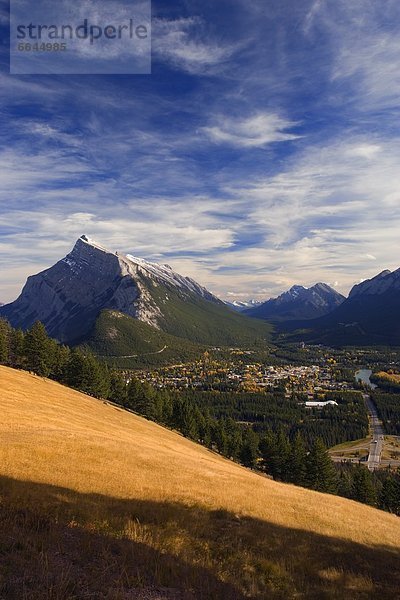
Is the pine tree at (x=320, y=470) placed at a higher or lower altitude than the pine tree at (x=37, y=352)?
lower

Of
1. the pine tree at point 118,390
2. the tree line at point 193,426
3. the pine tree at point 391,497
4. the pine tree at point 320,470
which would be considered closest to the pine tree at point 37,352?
the tree line at point 193,426

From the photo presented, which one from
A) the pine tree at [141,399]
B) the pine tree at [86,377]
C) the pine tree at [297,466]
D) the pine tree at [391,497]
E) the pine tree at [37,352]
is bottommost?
the pine tree at [391,497]

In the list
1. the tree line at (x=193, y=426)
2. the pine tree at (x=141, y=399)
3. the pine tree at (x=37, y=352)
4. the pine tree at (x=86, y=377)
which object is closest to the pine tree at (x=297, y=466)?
the tree line at (x=193, y=426)

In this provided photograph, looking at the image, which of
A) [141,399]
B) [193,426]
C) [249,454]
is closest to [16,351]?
[141,399]

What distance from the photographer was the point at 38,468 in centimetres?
1836

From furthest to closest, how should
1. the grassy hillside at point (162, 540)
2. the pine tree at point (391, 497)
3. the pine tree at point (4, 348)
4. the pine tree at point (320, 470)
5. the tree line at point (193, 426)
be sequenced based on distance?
the pine tree at point (4, 348), the tree line at point (193, 426), the pine tree at point (320, 470), the pine tree at point (391, 497), the grassy hillside at point (162, 540)

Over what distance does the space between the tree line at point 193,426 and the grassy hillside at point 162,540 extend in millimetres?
56799

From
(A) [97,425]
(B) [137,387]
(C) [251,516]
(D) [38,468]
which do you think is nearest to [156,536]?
(C) [251,516]

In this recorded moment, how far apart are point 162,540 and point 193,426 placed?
258 feet

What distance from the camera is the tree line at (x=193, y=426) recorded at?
7194 centimetres

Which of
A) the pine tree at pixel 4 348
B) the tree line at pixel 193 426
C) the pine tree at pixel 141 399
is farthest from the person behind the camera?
the pine tree at pixel 141 399

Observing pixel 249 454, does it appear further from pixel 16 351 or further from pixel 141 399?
pixel 16 351

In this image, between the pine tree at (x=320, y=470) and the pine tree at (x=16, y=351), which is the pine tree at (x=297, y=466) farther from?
the pine tree at (x=16, y=351)

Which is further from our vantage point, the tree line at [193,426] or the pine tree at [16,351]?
the pine tree at [16,351]
